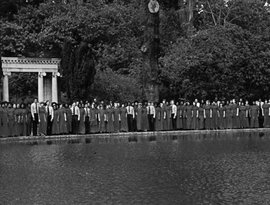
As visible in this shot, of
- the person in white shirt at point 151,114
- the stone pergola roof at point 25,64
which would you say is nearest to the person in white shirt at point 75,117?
the person in white shirt at point 151,114

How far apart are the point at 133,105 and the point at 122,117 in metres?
1.21

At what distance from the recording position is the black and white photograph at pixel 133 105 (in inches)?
524

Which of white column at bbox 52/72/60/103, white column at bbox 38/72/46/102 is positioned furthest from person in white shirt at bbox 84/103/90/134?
white column at bbox 52/72/60/103

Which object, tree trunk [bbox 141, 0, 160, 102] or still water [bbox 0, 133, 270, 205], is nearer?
still water [bbox 0, 133, 270, 205]

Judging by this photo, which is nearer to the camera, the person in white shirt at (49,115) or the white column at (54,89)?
the person in white shirt at (49,115)

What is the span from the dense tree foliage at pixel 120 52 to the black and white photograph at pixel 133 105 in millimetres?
90

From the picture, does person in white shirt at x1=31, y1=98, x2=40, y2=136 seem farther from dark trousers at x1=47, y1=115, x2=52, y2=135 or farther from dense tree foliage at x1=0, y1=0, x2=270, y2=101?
dense tree foliage at x1=0, y1=0, x2=270, y2=101

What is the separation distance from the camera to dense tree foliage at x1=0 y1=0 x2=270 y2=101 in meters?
39.7

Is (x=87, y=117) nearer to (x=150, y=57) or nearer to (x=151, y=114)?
(x=151, y=114)

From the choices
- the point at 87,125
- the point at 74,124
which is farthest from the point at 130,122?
the point at 74,124

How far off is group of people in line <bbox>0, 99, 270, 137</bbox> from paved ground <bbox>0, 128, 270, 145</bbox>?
3.91 feet

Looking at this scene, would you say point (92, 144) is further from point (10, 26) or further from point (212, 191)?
point (10, 26)

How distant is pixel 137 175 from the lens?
14.7 m

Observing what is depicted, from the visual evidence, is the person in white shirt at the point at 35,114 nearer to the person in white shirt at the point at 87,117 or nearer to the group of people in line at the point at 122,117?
the group of people in line at the point at 122,117
